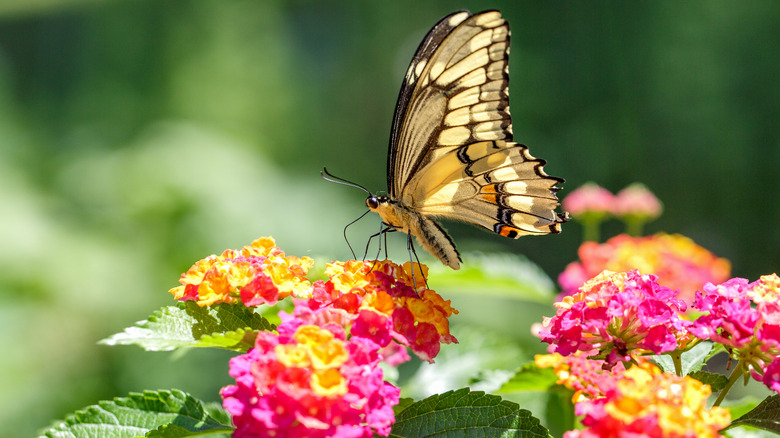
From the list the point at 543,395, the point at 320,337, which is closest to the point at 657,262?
the point at 543,395

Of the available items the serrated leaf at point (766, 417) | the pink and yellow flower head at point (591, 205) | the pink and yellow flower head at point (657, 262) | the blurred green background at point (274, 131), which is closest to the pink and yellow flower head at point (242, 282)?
the serrated leaf at point (766, 417)

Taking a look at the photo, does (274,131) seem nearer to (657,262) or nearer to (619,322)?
(657,262)

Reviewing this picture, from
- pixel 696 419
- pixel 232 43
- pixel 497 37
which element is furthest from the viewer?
pixel 232 43

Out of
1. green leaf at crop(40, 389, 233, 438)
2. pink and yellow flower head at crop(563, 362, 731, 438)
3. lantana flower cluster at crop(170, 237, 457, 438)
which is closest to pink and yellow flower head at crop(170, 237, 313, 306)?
lantana flower cluster at crop(170, 237, 457, 438)

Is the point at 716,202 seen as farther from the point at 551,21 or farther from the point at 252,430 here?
the point at 252,430

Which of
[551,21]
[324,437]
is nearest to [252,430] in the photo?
[324,437]
